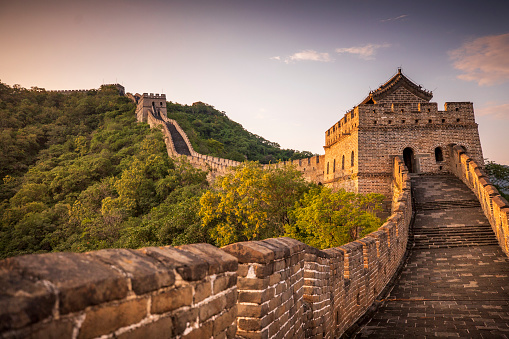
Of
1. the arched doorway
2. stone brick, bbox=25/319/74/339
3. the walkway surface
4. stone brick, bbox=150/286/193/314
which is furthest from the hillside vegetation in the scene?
stone brick, bbox=25/319/74/339

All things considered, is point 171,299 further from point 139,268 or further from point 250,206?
point 250,206

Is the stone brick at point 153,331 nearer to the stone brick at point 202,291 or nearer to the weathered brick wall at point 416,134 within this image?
the stone brick at point 202,291

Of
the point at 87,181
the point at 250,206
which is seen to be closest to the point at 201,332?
the point at 250,206

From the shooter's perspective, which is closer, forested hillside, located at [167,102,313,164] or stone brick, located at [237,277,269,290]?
stone brick, located at [237,277,269,290]

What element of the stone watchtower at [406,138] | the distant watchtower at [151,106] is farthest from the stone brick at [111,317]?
the distant watchtower at [151,106]

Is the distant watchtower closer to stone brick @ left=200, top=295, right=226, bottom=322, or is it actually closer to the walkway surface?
the walkway surface

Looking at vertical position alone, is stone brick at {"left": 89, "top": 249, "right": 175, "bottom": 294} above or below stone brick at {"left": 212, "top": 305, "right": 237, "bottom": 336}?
above

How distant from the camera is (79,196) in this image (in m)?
37.7

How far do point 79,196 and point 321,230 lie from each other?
30.2 metres

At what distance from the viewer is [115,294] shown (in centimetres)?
177

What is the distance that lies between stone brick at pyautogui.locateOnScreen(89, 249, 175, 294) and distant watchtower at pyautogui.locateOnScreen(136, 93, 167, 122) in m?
55.5

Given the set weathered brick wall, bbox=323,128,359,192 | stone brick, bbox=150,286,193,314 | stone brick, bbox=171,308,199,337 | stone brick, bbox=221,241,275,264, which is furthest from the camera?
weathered brick wall, bbox=323,128,359,192

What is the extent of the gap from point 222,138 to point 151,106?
14185 mm

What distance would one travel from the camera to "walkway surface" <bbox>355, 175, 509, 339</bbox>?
7188 millimetres
